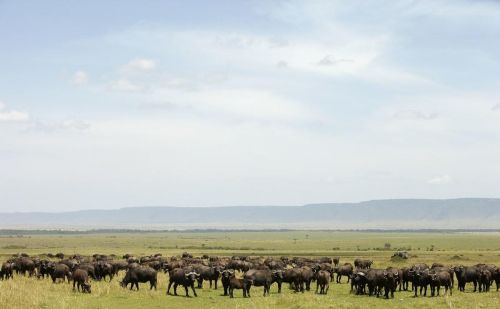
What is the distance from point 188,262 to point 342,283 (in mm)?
13024

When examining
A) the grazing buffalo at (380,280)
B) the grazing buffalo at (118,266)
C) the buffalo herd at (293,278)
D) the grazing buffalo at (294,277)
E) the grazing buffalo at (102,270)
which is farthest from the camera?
the grazing buffalo at (118,266)

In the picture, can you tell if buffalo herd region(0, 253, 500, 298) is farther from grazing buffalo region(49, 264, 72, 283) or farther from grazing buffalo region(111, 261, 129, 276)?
grazing buffalo region(111, 261, 129, 276)

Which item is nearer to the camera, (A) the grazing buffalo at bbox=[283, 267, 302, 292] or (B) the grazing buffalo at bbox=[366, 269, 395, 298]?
(B) the grazing buffalo at bbox=[366, 269, 395, 298]

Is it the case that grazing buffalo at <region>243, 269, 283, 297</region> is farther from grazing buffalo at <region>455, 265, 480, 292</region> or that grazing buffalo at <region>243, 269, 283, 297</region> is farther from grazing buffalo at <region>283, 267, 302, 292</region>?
grazing buffalo at <region>455, 265, 480, 292</region>

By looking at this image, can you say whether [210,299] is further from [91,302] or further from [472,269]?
[472,269]

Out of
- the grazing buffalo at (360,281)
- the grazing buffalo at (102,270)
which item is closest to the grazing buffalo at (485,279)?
the grazing buffalo at (360,281)

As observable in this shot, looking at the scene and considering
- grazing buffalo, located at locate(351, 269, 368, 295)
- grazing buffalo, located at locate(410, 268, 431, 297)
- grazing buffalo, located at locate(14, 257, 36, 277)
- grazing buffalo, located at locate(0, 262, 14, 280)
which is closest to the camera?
grazing buffalo, located at locate(410, 268, 431, 297)

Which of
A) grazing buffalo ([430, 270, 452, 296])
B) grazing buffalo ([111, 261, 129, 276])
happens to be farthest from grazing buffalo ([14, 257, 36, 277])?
grazing buffalo ([430, 270, 452, 296])

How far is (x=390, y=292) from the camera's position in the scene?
37.5 m

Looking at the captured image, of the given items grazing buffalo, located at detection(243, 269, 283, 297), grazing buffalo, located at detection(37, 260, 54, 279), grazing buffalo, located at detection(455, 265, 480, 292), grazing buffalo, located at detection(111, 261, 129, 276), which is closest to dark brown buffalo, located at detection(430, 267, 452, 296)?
grazing buffalo, located at detection(455, 265, 480, 292)

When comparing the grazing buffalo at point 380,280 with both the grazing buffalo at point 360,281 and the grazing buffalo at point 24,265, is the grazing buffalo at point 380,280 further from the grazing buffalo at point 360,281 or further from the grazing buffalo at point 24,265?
the grazing buffalo at point 24,265

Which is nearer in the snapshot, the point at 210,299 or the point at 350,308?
the point at 350,308

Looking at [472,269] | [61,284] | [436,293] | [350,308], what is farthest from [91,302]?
[472,269]

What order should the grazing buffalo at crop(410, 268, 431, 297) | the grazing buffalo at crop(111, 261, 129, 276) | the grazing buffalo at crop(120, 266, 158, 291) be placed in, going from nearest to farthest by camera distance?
the grazing buffalo at crop(410, 268, 431, 297) < the grazing buffalo at crop(120, 266, 158, 291) < the grazing buffalo at crop(111, 261, 129, 276)
